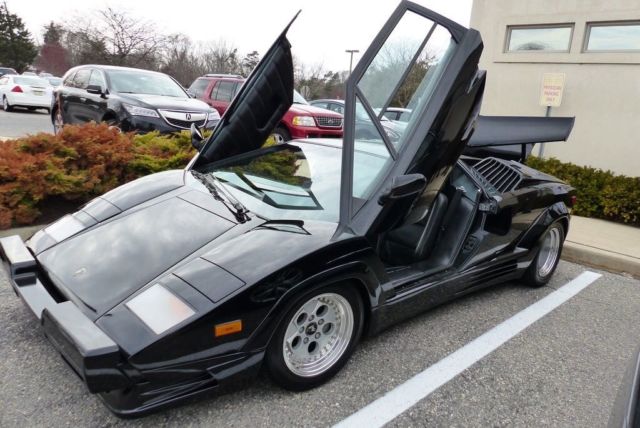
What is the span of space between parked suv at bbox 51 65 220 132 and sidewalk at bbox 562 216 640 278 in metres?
4.99

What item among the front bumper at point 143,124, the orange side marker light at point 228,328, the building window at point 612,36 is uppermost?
the building window at point 612,36

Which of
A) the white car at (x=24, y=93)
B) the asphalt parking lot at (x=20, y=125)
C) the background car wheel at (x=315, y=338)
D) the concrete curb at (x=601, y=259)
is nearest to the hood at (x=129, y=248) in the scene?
the background car wheel at (x=315, y=338)

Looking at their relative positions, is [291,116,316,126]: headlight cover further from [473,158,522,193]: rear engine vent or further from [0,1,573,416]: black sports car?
[473,158,522,193]: rear engine vent

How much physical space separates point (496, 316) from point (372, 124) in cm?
186

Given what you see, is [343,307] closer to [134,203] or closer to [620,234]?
[134,203]

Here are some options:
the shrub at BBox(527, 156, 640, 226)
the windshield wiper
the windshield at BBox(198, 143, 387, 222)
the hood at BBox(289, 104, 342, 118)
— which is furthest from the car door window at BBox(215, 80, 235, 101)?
the windshield wiper

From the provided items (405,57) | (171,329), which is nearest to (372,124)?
(405,57)

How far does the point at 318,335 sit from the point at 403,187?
907 mm

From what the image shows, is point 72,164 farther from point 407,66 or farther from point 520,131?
point 520,131

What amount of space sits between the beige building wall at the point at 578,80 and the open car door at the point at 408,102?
610 centimetres

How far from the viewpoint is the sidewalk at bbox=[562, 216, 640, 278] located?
195 inches

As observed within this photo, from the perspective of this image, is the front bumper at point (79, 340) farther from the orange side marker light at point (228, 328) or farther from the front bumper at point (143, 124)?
the front bumper at point (143, 124)

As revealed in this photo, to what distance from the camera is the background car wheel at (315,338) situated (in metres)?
2.25

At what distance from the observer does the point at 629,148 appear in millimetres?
7602
